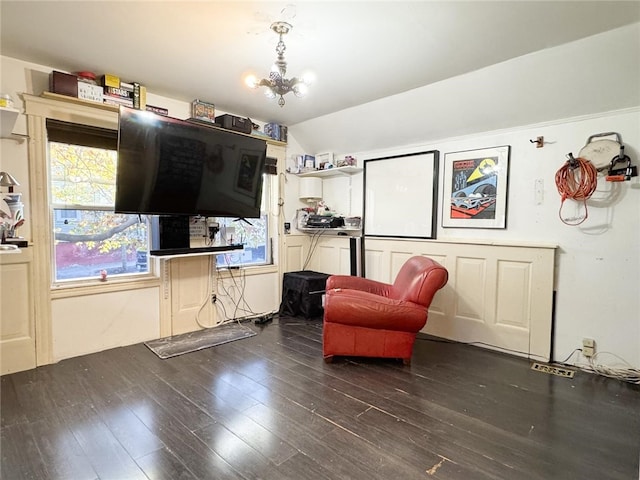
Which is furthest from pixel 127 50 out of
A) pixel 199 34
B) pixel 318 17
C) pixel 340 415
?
pixel 340 415

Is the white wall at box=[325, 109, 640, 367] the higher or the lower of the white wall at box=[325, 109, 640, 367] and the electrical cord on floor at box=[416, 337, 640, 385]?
the higher

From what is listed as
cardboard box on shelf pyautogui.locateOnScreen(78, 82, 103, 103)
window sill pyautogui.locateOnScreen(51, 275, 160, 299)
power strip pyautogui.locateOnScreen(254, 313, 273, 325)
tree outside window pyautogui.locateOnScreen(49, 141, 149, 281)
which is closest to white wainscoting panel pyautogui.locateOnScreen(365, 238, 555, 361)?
power strip pyautogui.locateOnScreen(254, 313, 273, 325)

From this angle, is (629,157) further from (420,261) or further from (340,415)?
(340,415)

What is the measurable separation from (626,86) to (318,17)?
2257mm

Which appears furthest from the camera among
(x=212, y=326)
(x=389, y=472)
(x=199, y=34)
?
(x=212, y=326)

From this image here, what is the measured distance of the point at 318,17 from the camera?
6.46 feet

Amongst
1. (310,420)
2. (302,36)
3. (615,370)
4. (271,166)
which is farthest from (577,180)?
(271,166)

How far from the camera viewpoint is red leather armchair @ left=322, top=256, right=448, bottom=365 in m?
2.58

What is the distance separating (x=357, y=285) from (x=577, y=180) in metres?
2.05

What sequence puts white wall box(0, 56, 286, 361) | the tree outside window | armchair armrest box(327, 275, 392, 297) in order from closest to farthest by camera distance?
white wall box(0, 56, 286, 361)
the tree outside window
armchair armrest box(327, 275, 392, 297)

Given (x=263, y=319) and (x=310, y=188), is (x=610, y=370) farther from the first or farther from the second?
(x=310, y=188)

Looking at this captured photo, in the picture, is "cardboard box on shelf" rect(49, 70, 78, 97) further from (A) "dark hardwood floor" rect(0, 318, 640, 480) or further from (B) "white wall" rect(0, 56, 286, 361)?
(A) "dark hardwood floor" rect(0, 318, 640, 480)

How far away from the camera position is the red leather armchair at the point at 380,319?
2.58 meters

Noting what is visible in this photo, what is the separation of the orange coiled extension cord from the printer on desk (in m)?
2.25
